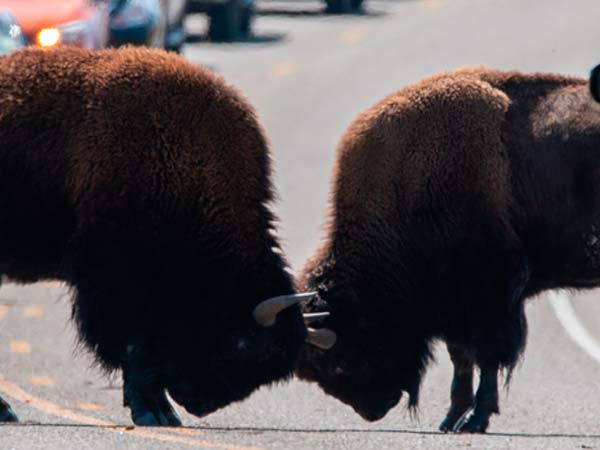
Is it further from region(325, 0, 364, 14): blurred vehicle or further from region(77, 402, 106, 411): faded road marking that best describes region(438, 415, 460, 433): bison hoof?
region(325, 0, 364, 14): blurred vehicle

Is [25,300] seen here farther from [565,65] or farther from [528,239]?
[565,65]

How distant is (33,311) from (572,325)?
4.28 meters

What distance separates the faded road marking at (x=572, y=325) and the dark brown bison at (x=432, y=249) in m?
2.02

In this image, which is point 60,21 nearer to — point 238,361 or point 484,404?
point 484,404

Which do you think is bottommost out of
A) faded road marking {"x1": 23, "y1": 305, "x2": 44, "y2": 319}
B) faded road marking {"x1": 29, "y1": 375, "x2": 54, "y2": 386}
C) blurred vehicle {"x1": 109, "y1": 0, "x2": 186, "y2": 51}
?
blurred vehicle {"x1": 109, "y1": 0, "x2": 186, "y2": 51}

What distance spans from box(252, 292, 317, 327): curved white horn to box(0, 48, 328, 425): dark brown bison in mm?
21

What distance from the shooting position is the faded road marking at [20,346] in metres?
12.5

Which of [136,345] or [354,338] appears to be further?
[354,338]

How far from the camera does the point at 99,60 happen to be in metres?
10.3

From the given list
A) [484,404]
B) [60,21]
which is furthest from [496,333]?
[60,21]

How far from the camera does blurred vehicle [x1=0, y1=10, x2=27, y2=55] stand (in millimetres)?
17031

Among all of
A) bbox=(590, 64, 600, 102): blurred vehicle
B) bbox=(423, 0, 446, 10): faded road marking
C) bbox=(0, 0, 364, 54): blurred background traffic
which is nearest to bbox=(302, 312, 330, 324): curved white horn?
bbox=(590, 64, 600, 102): blurred vehicle

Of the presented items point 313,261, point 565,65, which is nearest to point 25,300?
point 313,261

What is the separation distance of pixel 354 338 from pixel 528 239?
53.5 inches
